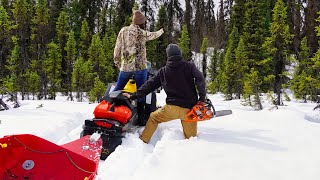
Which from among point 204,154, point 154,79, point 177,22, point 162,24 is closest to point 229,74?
point 162,24

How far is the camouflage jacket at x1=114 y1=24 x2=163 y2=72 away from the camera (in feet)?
22.3

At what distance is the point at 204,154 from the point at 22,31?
3348cm

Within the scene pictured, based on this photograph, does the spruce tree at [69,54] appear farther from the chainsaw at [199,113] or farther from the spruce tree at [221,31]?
the chainsaw at [199,113]

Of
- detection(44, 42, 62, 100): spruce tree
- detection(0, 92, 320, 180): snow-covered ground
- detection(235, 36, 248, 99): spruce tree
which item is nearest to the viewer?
detection(0, 92, 320, 180): snow-covered ground

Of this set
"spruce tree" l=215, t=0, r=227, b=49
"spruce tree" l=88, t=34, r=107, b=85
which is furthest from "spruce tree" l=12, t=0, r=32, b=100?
"spruce tree" l=215, t=0, r=227, b=49

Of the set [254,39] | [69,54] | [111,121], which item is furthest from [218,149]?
[69,54]

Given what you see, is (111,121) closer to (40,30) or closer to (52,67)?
(52,67)

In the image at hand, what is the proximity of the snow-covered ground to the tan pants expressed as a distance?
0.59 feet

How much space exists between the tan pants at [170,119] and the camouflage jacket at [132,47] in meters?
1.50

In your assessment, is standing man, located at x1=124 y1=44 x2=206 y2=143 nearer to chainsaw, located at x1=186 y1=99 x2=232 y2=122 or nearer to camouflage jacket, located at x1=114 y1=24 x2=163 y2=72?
chainsaw, located at x1=186 y1=99 x2=232 y2=122

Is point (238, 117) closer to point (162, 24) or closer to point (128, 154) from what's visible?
point (128, 154)

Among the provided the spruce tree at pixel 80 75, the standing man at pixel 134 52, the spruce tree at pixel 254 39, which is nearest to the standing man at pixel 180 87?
the standing man at pixel 134 52

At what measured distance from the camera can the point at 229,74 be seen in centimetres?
2512

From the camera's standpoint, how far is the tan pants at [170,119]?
5406 mm
